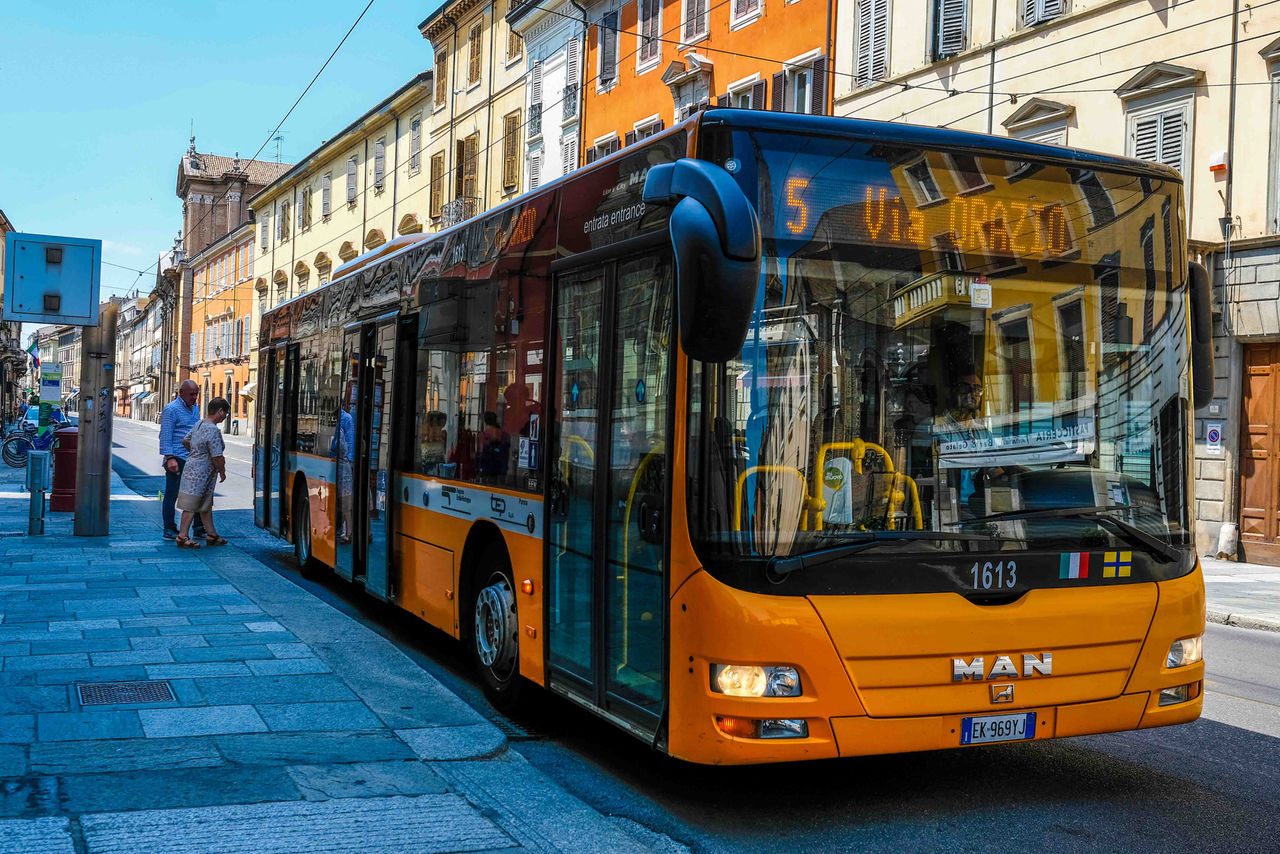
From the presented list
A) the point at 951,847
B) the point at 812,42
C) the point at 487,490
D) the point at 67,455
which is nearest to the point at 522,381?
the point at 487,490

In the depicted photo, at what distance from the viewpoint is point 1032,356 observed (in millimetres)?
5227

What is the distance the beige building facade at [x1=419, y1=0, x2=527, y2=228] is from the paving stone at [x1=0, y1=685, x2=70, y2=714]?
104 feet

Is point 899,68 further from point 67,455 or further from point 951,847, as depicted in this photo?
point 951,847

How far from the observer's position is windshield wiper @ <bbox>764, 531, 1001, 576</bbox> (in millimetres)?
4848

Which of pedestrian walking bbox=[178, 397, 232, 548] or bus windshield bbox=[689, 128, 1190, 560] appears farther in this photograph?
pedestrian walking bbox=[178, 397, 232, 548]

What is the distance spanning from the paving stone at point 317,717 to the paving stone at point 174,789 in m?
0.75

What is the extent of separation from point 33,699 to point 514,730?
2.39 metres

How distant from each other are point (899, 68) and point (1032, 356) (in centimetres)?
1955

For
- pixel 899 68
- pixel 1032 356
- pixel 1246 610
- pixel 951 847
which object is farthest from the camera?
pixel 899 68

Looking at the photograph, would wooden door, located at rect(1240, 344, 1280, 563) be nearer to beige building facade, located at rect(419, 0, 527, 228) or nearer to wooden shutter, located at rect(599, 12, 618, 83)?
wooden shutter, located at rect(599, 12, 618, 83)

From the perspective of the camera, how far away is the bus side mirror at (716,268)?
444 cm

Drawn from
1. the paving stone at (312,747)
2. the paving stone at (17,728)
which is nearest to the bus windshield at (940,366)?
the paving stone at (312,747)

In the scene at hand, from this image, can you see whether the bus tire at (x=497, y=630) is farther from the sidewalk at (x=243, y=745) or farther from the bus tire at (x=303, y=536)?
the bus tire at (x=303, y=536)

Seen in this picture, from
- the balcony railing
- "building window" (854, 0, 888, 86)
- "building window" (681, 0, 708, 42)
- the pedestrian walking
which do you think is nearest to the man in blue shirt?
the pedestrian walking
